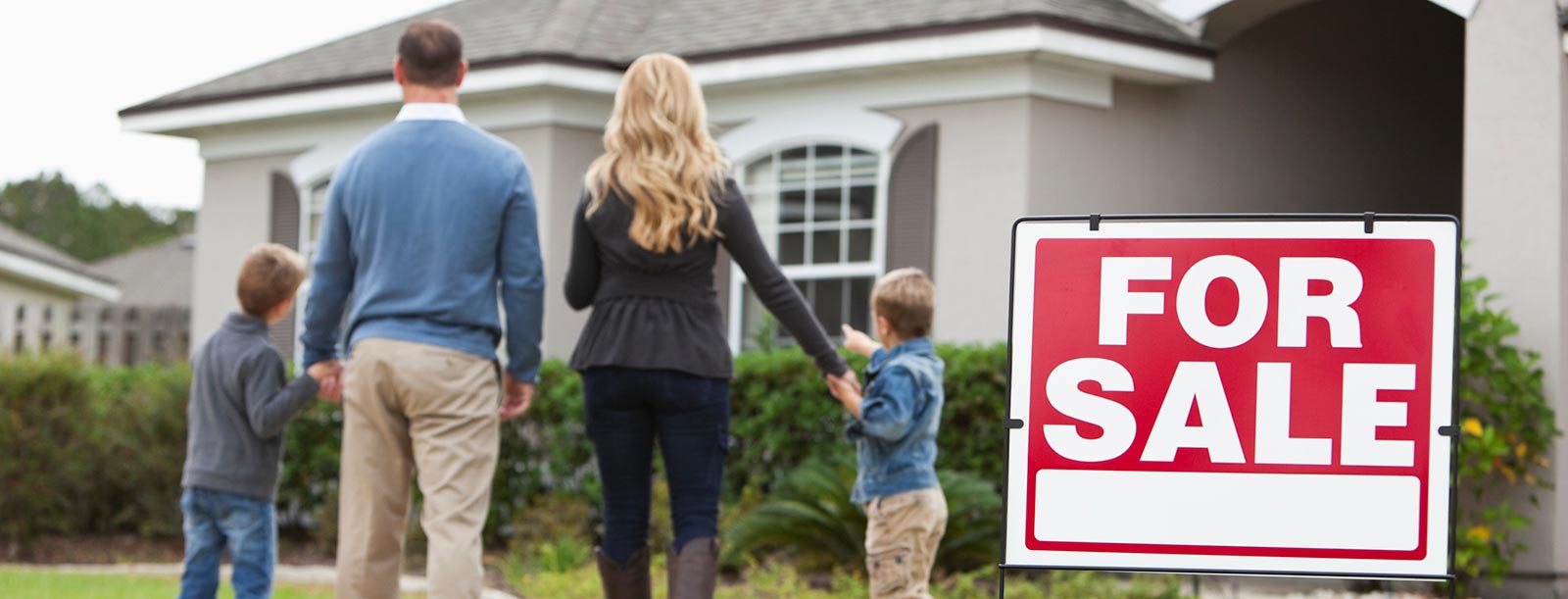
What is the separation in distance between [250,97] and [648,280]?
8944mm

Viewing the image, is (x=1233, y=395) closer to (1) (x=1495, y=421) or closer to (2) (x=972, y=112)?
(1) (x=1495, y=421)

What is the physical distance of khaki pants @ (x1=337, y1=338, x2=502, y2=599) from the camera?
200 inches

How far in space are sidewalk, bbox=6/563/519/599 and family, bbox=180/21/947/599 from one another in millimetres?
3219

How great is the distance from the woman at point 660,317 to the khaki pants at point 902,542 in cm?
59

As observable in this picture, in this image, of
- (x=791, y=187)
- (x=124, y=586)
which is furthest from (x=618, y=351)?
→ (x=791, y=187)

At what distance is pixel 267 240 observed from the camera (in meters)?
14.0

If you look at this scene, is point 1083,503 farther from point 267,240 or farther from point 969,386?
point 267,240

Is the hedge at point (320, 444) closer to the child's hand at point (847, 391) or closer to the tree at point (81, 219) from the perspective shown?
the child's hand at point (847, 391)

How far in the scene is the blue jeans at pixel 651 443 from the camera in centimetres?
514

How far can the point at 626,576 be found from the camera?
5.24m

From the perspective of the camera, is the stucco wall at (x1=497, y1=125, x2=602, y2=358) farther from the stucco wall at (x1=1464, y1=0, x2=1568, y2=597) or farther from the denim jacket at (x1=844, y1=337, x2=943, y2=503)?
the denim jacket at (x1=844, y1=337, x2=943, y2=503)

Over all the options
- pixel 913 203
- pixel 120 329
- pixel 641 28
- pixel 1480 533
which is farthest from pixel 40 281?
pixel 1480 533

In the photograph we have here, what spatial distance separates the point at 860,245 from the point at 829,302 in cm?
47

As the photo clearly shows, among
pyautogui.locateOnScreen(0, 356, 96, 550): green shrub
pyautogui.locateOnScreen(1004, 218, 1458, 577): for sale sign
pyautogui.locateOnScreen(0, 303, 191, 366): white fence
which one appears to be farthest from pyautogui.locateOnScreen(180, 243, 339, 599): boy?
pyautogui.locateOnScreen(0, 303, 191, 366): white fence
